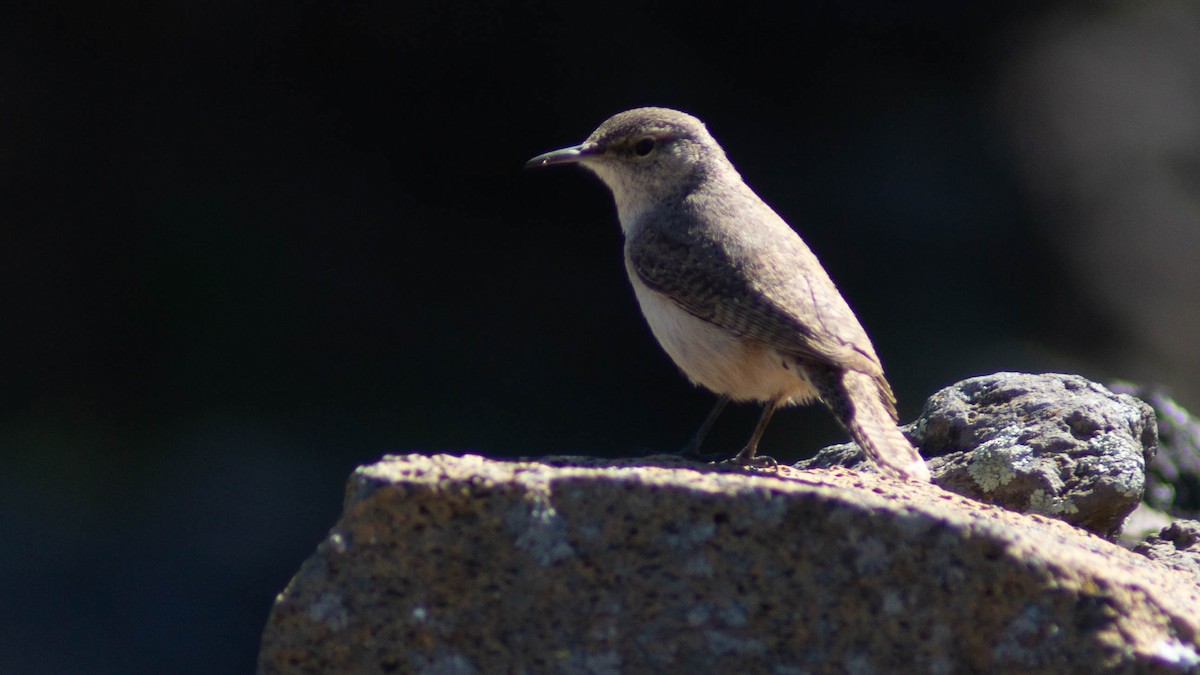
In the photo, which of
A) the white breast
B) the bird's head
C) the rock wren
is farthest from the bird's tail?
the bird's head

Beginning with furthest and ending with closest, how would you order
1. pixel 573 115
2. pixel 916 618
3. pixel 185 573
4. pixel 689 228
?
pixel 573 115
pixel 185 573
pixel 689 228
pixel 916 618

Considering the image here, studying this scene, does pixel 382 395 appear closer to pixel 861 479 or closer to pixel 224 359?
pixel 224 359

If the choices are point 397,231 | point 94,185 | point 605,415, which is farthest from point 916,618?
point 94,185

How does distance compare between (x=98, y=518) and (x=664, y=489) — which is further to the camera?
(x=98, y=518)

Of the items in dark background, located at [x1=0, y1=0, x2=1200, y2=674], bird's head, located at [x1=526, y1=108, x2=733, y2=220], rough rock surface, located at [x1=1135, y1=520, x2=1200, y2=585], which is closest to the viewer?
rough rock surface, located at [x1=1135, y1=520, x2=1200, y2=585]

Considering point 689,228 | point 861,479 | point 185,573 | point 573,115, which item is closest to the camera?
point 861,479

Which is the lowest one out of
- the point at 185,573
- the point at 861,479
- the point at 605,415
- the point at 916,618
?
the point at 185,573

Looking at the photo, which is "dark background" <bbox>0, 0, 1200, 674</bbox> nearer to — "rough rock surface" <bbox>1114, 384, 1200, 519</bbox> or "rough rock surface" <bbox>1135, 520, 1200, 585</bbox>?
"rough rock surface" <bbox>1114, 384, 1200, 519</bbox>
